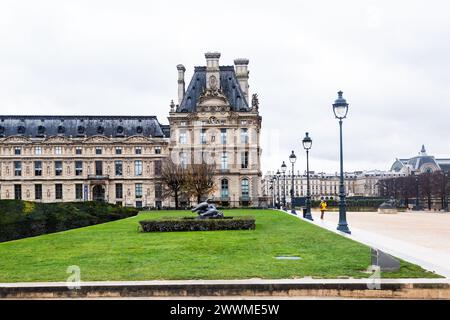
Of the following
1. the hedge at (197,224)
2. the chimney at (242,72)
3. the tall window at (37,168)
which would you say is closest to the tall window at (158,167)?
the chimney at (242,72)

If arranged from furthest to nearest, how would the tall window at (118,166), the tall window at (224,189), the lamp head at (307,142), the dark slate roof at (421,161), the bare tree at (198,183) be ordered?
Result: the dark slate roof at (421,161) < the tall window at (118,166) < the tall window at (224,189) < the bare tree at (198,183) < the lamp head at (307,142)

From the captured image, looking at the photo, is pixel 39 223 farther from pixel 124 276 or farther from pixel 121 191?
pixel 121 191

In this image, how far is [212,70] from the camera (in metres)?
72.2

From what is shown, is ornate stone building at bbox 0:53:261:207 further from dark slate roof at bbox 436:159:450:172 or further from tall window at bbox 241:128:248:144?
dark slate roof at bbox 436:159:450:172

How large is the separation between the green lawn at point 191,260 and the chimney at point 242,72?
191 feet

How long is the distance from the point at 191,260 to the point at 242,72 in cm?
6515

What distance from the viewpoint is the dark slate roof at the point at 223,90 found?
7156 cm

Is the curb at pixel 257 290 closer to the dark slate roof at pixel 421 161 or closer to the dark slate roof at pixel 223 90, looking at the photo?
the dark slate roof at pixel 223 90

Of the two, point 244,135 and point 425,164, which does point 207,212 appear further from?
point 425,164

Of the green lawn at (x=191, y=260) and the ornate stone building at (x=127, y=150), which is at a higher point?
the ornate stone building at (x=127, y=150)

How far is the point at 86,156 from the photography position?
76125 millimetres

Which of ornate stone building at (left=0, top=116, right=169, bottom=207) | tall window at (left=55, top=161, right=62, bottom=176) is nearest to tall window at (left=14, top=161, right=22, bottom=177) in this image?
ornate stone building at (left=0, top=116, right=169, bottom=207)
